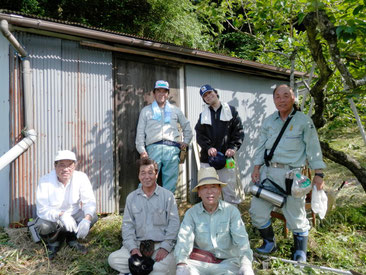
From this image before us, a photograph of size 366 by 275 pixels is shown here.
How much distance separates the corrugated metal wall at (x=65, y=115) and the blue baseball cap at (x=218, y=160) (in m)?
1.90

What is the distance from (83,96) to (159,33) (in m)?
8.07

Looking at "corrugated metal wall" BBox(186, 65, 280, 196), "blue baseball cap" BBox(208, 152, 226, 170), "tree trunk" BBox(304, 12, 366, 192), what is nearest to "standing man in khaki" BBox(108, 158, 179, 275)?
"blue baseball cap" BBox(208, 152, 226, 170)

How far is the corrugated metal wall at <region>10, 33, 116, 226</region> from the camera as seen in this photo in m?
4.56

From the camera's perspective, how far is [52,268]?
3.67m

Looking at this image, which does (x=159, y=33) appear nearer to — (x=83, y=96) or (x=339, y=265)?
(x=83, y=96)

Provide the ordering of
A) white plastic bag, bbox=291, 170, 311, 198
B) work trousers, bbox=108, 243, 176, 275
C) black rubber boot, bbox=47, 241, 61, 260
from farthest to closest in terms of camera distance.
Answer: black rubber boot, bbox=47, 241, 61, 260 → white plastic bag, bbox=291, 170, 311, 198 → work trousers, bbox=108, 243, 176, 275

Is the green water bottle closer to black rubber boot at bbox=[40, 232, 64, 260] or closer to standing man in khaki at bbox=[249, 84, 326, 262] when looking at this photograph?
standing man in khaki at bbox=[249, 84, 326, 262]

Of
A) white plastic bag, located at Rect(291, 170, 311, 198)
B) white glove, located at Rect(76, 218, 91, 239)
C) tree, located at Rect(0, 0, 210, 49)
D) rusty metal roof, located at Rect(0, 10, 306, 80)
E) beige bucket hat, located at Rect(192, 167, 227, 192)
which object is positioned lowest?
white glove, located at Rect(76, 218, 91, 239)

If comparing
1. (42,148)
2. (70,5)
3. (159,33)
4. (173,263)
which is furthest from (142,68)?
(70,5)

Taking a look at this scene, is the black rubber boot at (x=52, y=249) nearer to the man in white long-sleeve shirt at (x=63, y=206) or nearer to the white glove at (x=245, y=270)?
the man in white long-sleeve shirt at (x=63, y=206)

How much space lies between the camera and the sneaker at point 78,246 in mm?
4029

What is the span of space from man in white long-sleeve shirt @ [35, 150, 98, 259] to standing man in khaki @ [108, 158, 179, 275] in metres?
0.63

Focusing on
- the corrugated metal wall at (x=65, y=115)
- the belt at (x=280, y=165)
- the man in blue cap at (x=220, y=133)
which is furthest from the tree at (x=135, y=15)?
the belt at (x=280, y=165)

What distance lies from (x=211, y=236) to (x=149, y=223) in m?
0.85
